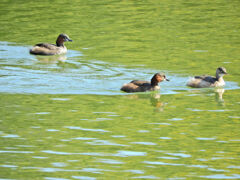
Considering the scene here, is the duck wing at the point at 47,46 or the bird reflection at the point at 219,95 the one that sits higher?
the duck wing at the point at 47,46

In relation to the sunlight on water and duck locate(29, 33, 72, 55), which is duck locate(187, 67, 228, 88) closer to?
the sunlight on water

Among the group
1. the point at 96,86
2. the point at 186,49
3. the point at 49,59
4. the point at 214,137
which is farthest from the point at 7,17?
the point at 214,137

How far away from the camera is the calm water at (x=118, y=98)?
40.3 ft

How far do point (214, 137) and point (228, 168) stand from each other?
86.2 inches

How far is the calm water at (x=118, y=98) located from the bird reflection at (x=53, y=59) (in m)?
0.06

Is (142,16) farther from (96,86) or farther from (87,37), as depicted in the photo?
(96,86)

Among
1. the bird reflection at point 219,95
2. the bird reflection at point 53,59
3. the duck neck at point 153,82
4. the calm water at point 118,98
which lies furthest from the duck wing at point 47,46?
the bird reflection at point 219,95

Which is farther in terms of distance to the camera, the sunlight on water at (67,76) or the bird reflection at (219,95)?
the sunlight on water at (67,76)

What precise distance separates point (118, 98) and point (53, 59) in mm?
7959

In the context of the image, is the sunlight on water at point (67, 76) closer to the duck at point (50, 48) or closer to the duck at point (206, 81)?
the duck at point (206, 81)

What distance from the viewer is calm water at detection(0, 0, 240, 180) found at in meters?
12.3

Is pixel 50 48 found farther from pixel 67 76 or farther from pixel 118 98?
pixel 118 98

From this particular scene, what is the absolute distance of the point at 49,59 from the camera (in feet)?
84.2

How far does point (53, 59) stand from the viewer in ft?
84.2
